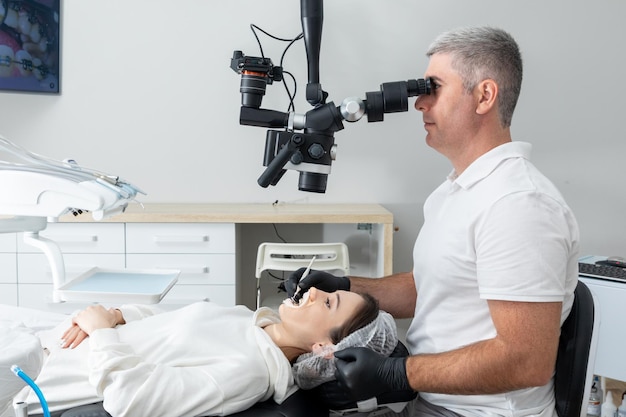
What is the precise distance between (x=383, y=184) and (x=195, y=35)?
128cm

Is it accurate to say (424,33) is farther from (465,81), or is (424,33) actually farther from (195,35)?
(465,81)

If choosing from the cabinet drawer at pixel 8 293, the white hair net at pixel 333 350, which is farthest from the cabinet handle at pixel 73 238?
the white hair net at pixel 333 350

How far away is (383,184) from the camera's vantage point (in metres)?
3.25

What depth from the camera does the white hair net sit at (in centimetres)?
142

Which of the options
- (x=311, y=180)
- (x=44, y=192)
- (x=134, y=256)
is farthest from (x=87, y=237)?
(x=44, y=192)

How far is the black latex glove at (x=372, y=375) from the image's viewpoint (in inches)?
50.2

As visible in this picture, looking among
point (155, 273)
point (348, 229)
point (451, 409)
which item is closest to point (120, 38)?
point (348, 229)

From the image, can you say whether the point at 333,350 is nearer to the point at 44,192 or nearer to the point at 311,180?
the point at 311,180

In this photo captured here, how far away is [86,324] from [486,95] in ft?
3.72

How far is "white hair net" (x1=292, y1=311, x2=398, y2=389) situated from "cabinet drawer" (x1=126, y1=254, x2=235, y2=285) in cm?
125

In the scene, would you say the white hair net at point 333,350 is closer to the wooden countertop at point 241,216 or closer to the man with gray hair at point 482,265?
the man with gray hair at point 482,265

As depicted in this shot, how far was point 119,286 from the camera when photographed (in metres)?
1.43

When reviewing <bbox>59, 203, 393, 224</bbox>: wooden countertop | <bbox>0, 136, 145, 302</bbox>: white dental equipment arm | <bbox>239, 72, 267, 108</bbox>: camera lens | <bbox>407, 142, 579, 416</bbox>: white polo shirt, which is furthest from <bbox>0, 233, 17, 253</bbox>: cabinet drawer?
<bbox>407, 142, 579, 416</bbox>: white polo shirt

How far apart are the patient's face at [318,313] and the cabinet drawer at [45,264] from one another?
4.57 ft
